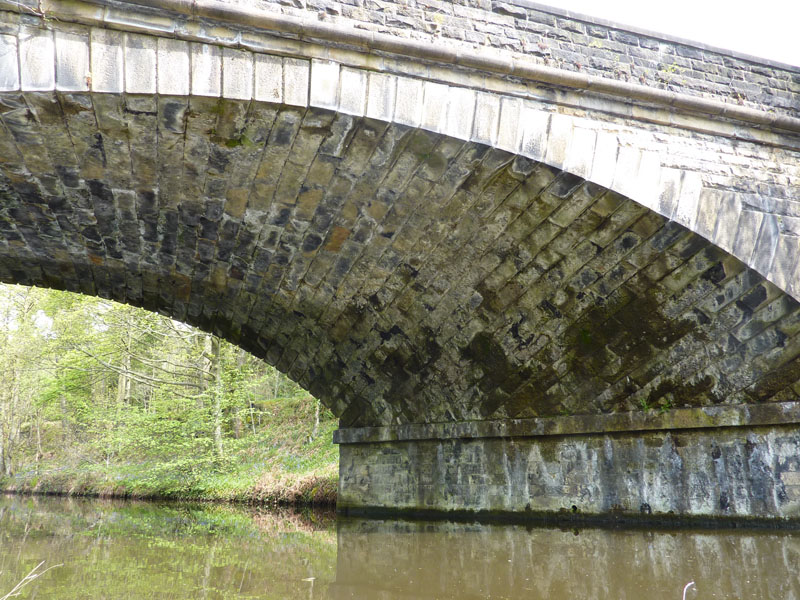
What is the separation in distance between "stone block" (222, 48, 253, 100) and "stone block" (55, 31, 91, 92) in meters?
0.87

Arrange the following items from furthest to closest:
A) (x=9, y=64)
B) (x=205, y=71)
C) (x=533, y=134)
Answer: (x=533, y=134) < (x=205, y=71) < (x=9, y=64)

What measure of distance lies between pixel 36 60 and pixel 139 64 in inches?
24.4

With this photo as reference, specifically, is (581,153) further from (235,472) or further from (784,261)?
(235,472)

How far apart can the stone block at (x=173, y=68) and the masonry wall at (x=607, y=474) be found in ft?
17.9

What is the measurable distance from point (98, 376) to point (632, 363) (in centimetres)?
1643

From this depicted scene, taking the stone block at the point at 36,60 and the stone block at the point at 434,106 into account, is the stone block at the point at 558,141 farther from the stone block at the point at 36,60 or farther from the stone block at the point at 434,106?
the stone block at the point at 36,60

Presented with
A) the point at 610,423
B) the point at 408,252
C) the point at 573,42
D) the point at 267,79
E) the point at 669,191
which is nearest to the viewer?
the point at 267,79

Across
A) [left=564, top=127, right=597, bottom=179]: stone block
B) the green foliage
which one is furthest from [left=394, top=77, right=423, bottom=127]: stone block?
the green foliage

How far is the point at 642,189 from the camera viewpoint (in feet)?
18.2

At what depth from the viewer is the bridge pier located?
6.31 meters

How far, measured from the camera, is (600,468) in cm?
A: 737

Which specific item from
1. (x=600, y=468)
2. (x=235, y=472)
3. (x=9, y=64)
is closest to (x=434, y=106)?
(x=9, y=64)

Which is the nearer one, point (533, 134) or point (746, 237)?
point (533, 134)

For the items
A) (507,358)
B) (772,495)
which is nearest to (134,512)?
(507,358)
